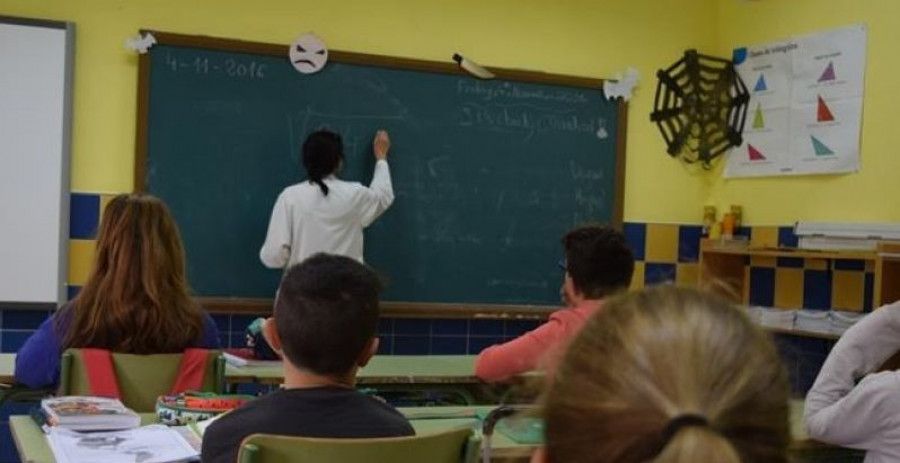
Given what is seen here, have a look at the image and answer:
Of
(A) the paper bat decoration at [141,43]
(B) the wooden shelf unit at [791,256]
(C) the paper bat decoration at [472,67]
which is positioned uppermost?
(C) the paper bat decoration at [472,67]

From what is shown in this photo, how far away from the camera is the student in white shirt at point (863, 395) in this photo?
214cm

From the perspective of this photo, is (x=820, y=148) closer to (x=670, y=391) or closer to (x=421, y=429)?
(x=421, y=429)

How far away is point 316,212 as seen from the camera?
4.31 metres

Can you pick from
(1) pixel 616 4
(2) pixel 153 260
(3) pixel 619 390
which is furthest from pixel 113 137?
(3) pixel 619 390

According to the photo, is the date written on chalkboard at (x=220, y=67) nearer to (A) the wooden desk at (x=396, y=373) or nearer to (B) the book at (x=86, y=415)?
(A) the wooden desk at (x=396, y=373)

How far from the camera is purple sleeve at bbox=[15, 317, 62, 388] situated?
251 centimetres

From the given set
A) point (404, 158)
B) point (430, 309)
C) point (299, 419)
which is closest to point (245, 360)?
point (430, 309)

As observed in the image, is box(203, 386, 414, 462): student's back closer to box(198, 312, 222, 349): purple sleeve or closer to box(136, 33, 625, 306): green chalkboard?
box(198, 312, 222, 349): purple sleeve

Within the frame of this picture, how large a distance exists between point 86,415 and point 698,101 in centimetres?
400

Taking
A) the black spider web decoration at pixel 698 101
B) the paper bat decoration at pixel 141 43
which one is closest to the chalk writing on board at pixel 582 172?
the black spider web decoration at pixel 698 101

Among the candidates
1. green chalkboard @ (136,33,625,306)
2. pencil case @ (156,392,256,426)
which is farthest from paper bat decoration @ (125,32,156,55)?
pencil case @ (156,392,256,426)

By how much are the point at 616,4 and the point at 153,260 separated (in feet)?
11.3

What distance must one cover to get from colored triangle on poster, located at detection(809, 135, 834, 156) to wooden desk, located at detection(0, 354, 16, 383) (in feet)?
11.9

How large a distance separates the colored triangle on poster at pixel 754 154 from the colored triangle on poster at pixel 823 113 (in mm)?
428
